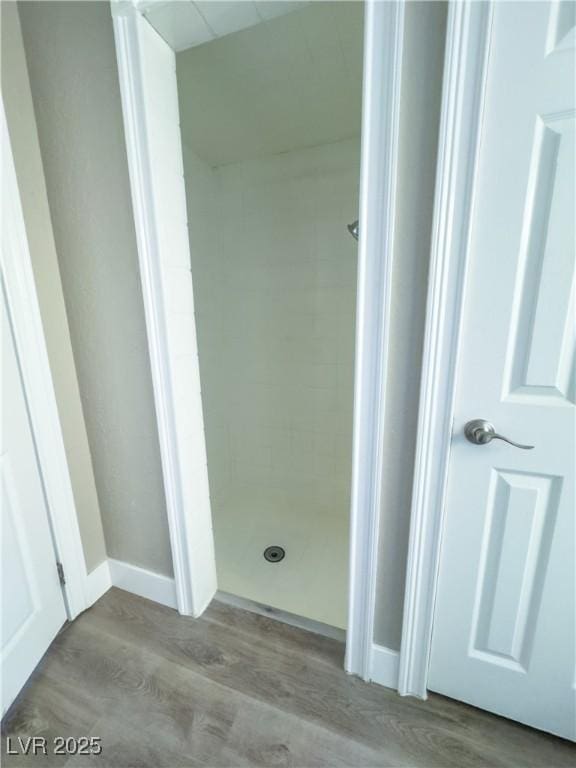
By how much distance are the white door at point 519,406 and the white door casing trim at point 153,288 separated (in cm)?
89

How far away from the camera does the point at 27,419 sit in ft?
3.64

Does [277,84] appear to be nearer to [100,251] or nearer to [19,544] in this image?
[100,251]

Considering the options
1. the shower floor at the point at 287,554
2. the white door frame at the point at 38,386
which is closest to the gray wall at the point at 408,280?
the shower floor at the point at 287,554

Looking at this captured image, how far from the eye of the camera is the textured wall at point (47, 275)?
1.02 metres

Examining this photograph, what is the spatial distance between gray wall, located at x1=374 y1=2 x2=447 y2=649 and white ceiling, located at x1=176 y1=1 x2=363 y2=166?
396 mm

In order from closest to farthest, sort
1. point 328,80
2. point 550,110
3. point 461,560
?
1. point 550,110
2. point 461,560
3. point 328,80

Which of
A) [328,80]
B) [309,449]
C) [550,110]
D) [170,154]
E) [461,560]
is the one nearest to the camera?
[550,110]

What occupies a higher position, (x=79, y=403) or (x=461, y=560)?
(x=79, y=403)

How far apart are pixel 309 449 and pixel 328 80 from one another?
74.0 inches

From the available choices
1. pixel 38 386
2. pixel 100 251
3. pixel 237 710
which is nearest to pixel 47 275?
pixel 100 251

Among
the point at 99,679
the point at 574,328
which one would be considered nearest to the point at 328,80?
the point at 574,328

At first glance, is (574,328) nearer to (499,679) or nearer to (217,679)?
(499,679)

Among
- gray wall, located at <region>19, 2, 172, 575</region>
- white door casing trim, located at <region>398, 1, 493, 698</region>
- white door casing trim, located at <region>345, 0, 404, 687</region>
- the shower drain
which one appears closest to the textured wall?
gray wall, located at <region>19, 2, 172, 575</region>

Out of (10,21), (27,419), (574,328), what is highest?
(10,21)
